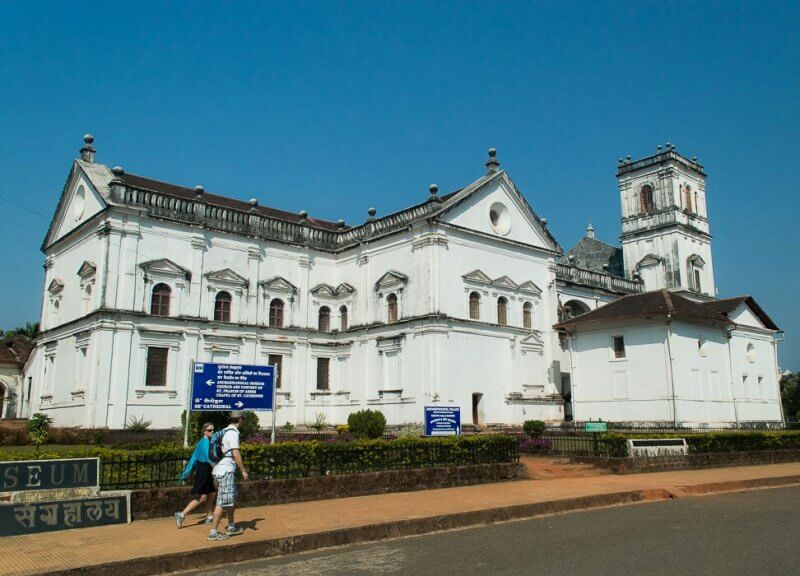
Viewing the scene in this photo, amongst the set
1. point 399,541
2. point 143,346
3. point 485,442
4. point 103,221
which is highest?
point 103,221

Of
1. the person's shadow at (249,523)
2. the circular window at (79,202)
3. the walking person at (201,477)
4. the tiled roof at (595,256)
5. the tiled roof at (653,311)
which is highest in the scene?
the tiled roof at (595,256)

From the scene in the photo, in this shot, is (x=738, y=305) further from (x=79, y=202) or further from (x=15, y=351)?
(x=15, y=351)

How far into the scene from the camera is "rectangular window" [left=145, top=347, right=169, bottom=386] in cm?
2944

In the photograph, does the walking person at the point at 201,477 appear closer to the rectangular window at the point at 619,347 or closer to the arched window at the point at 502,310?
the arched window at the point at 502,310

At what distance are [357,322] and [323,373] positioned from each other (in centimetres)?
319

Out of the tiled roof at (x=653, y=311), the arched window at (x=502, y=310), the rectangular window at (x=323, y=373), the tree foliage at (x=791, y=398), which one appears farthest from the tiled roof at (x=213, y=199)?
the tree foliage at (x=791, y=398)

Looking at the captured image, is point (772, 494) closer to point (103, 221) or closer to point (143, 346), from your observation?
point (143, 346)

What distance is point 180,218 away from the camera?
103 ft

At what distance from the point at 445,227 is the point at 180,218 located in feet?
40.5

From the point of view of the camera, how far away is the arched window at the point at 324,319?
3625 centimetres

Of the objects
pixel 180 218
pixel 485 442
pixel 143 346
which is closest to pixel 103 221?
pixel 180 218

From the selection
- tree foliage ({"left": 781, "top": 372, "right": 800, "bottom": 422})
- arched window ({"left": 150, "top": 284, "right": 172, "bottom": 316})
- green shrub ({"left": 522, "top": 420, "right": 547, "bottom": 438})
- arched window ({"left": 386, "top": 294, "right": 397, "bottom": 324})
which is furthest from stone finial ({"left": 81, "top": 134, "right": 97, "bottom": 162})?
tree foliage ({"left": 781, "top": 372, "right": 800, "bottom": 422})

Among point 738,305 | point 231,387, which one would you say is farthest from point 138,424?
point 738,305

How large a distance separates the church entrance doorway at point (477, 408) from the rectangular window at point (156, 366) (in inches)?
558
